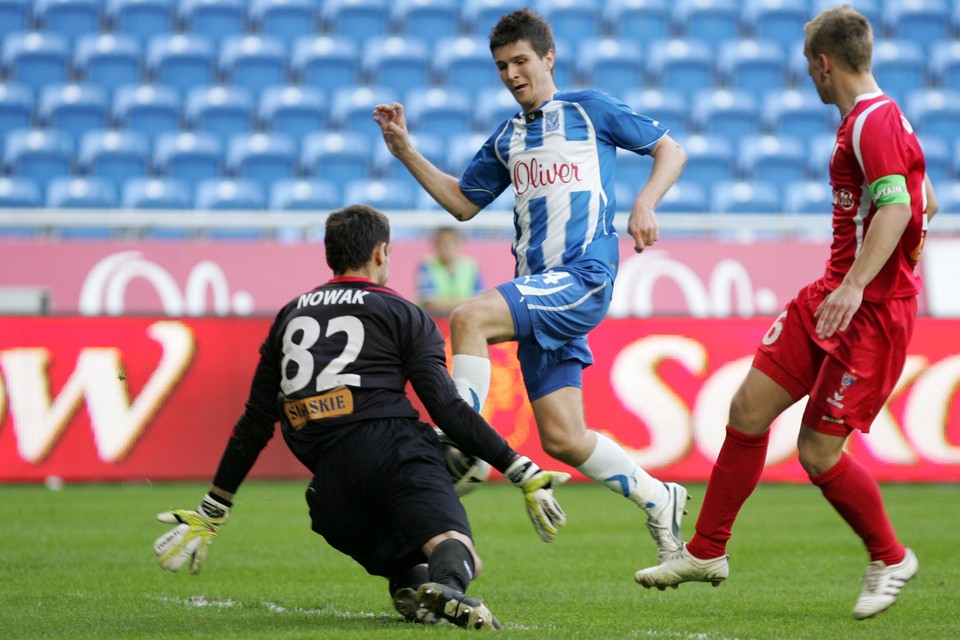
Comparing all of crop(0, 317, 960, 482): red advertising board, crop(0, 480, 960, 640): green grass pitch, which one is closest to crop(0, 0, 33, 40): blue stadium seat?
crop(0, 317, 960, 482): red advertising board

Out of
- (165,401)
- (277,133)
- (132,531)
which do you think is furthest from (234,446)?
(277,133)

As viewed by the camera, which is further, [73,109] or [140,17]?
[140,17]

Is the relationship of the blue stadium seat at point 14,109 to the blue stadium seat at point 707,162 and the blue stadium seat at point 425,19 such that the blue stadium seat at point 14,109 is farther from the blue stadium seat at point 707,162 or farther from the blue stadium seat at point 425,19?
the blue stadium seat at point 707,162

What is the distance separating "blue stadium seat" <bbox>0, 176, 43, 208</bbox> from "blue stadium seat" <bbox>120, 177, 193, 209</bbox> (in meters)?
0.81

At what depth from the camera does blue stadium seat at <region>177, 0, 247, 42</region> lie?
15094mm

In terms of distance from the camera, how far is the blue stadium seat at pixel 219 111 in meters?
14.1

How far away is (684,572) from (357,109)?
33.7 ft

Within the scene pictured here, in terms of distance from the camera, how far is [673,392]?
31.7 ft

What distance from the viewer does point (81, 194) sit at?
40.7 feet

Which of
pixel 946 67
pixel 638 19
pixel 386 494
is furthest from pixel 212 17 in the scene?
pixel 386 494

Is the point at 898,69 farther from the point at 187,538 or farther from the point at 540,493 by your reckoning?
the point at 187,538

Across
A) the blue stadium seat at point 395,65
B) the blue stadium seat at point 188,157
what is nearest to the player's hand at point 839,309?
the blue stadium seat at point 188,157

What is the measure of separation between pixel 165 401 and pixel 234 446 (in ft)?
17.4

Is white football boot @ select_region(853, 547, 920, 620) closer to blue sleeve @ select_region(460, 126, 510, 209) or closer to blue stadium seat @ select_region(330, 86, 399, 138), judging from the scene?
blue sleeve @ select_region(460, 126, 510, 209)
